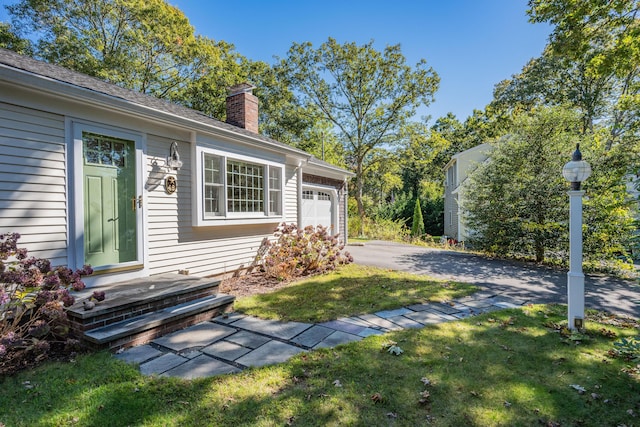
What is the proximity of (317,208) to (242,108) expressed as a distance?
420cm

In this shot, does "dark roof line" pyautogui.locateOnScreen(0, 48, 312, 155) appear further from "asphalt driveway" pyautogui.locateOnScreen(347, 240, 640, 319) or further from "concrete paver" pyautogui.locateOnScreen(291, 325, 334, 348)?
"asphalt driveway" pyautogui.locateOnScreen(347, 240, 640, 319)

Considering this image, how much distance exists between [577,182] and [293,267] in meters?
5.40

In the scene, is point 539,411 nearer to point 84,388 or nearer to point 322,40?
point 84,388

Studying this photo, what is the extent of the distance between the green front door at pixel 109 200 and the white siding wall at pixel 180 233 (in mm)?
283

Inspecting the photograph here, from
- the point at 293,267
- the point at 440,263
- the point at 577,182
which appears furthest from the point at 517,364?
the point at 440,263

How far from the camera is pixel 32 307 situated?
9.98 ft

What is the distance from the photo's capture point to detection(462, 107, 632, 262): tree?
7906mm

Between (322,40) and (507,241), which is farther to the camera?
(322,40)

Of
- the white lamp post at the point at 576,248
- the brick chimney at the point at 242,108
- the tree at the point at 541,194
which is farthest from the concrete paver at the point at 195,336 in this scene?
the tree at the point at 541,194

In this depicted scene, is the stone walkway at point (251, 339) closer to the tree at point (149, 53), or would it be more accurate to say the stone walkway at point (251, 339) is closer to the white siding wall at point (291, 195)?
the white siding wall at point (291, 195)

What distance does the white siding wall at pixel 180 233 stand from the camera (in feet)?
17.2

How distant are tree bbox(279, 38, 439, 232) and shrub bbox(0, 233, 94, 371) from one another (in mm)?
16605

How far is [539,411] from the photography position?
7.85 feet

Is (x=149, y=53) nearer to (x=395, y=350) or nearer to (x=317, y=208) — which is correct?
(x=317, y=208)
